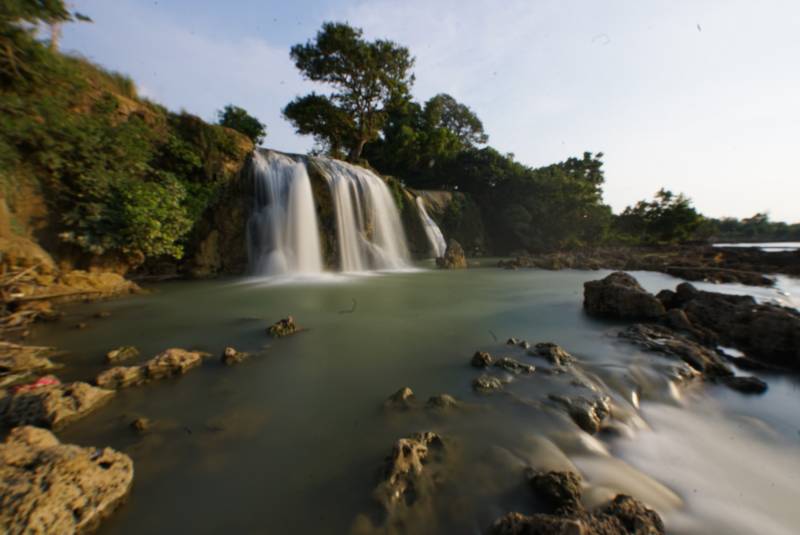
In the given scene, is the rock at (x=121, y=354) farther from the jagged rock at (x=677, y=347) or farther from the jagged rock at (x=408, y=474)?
the jagged rock at (x=677, y=347)

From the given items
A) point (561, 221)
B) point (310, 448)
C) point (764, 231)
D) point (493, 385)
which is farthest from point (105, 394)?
point (764, 231)

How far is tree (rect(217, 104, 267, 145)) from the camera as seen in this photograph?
→ 1848cm

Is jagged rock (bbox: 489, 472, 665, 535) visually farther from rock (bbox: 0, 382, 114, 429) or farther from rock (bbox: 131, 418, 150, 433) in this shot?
rock (bbox: 0, 382, 114, 429)

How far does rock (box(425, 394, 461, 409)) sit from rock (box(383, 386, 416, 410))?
0.43 feet

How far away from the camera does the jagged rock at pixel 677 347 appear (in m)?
2.75

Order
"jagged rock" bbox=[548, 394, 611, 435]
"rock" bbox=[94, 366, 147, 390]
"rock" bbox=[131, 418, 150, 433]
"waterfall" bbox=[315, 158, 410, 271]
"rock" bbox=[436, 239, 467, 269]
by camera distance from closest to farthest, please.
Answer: "rock" bbox=[131, 418, 150, 433] < "jagged rock" bbox=[548, 394, 611, 435] < "rock" bbox=[94, 366, 147, 390] < "waterfall" bbox=[315, 158, 410, 271] < "rock" bbox=[436, 239, 467, 269]

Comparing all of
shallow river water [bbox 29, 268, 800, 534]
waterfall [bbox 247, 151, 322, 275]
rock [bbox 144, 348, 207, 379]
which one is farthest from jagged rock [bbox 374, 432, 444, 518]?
waterfall [bbox 247, 151, 322, 275]

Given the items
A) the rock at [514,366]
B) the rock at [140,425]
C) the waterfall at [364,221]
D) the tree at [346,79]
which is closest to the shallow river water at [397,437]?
the rock at [140,425]

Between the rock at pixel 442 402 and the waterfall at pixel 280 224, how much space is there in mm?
9510

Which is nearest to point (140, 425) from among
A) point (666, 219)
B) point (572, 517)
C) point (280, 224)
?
point (572, 517)

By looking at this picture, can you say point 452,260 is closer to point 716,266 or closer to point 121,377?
point 716,266

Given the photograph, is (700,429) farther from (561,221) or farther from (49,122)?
(561,221)

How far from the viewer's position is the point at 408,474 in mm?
1487

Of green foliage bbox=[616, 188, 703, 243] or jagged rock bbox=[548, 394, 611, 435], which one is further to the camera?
green foliage bbox=[616, 188, 703, 243]
